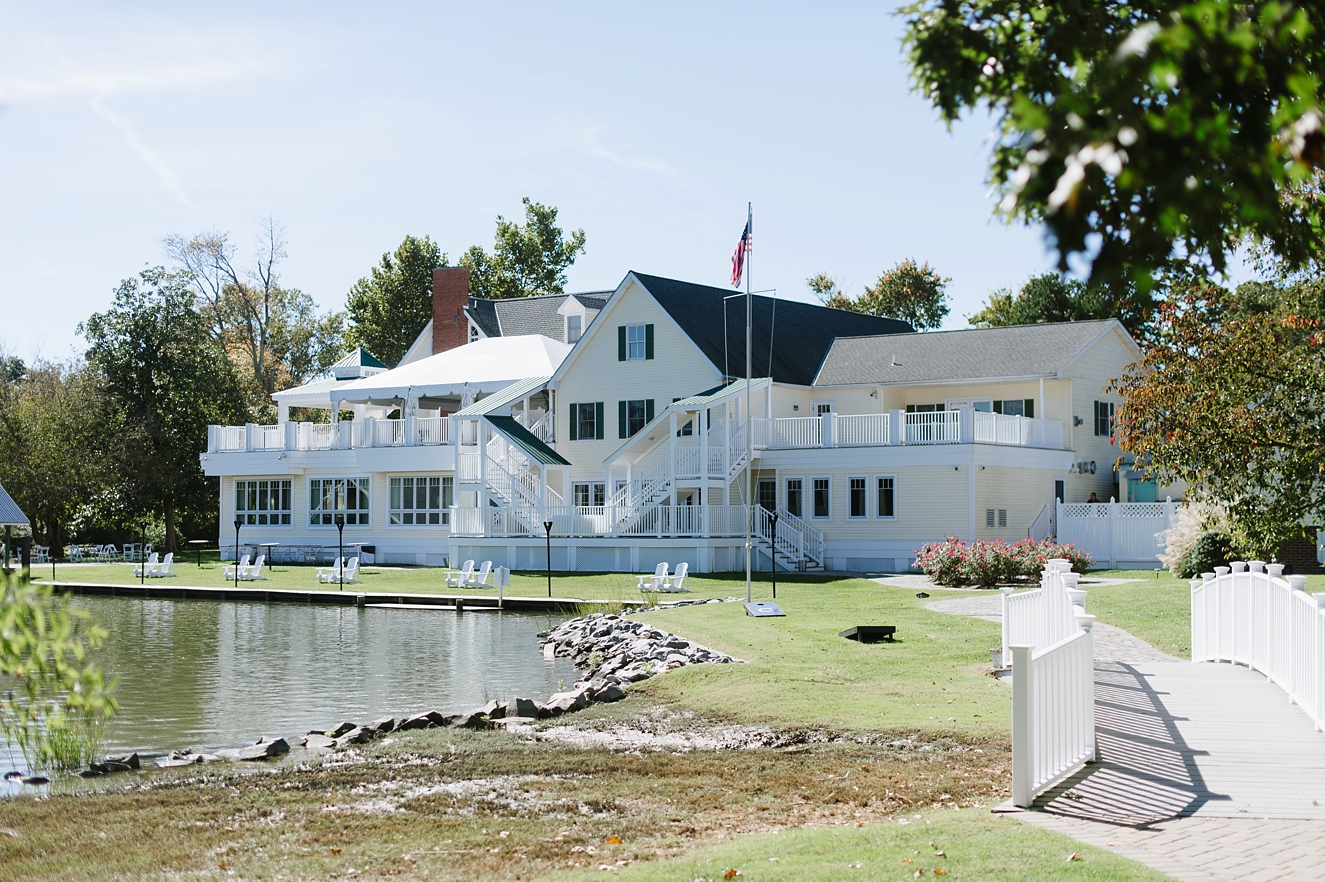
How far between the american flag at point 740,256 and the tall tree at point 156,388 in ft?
115

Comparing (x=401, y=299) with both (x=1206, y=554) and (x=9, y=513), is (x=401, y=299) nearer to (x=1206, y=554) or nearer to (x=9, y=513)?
(x=9, y=513)

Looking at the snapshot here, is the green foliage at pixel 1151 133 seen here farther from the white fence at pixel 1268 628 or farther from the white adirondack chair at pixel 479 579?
the white adirondack chair at pixel 479 579

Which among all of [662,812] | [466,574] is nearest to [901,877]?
[662,812]

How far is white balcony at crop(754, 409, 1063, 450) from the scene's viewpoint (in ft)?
129

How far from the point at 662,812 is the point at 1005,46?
623 centimetres

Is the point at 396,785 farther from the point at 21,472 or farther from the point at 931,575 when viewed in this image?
the point at 21,472

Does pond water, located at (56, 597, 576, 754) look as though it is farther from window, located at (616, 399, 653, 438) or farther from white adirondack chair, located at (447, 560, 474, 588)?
window, located at (616, 399, 653, 438)

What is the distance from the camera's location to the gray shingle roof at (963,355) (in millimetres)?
43625

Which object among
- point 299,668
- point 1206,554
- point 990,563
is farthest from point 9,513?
point 1206,554

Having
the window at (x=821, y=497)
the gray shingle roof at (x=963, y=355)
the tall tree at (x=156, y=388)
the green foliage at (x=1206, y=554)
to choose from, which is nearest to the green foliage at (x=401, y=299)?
the tall tree at (x=156, y=388)

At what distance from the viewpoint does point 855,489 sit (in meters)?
41.1

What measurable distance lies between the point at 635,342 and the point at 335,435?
12.8m

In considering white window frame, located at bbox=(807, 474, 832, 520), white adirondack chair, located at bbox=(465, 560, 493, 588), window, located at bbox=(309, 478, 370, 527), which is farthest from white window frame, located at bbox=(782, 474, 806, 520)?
window, located at bbox=(309, 478, 370, 527)

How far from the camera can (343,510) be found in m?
52.0
